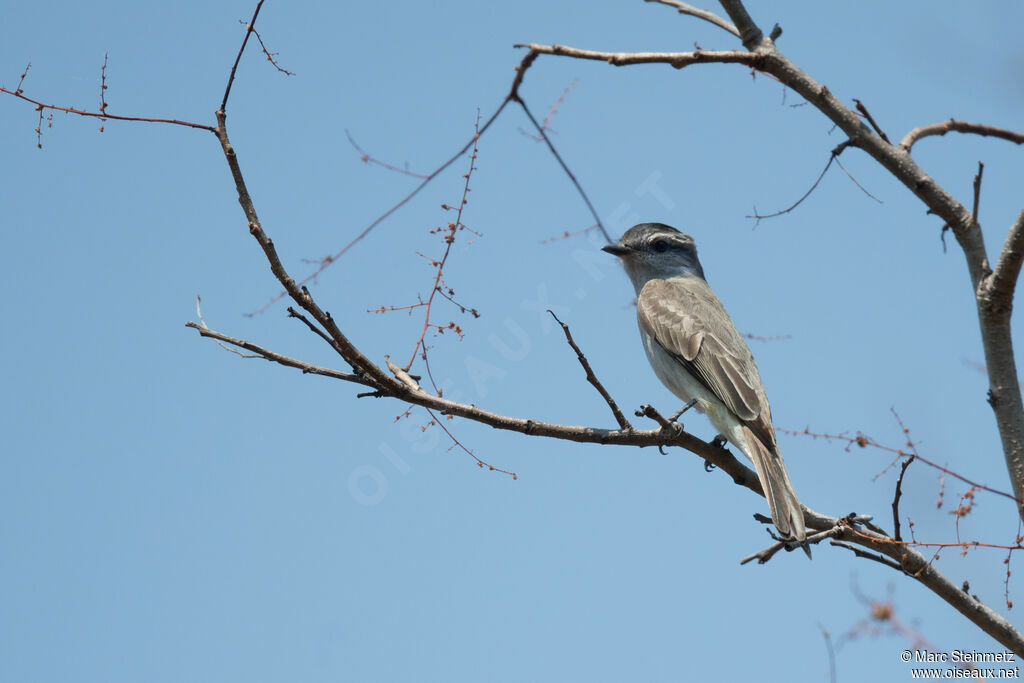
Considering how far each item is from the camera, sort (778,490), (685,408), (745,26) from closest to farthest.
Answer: (745,26), (778,490), (685,408)

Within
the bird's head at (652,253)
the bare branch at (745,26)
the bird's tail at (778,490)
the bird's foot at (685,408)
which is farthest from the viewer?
the bird's head at (652,253)

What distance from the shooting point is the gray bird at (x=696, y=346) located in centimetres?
646

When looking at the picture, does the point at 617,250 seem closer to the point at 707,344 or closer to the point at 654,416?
the point at 707,344

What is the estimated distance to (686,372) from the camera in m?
7.30

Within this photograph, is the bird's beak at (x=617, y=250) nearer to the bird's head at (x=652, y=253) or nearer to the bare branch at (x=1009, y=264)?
the bird's head at (x=652, y=253)

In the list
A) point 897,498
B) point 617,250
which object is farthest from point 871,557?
point 617,250

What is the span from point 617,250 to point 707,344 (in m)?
1.87

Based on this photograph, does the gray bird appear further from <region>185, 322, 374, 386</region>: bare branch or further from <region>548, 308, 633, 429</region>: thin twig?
<region>185, 322, 374, 386</region>: bare branch

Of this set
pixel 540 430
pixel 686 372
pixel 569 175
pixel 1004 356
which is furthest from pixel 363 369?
pixel 686 372

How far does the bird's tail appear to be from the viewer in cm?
476

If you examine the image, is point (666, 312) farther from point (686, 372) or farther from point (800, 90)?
point (800, 90)

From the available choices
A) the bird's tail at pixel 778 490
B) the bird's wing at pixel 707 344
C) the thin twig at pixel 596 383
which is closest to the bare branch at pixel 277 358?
the thin twig at pixel 596 383

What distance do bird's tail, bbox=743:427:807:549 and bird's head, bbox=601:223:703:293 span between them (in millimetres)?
2743

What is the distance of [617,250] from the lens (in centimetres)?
888
